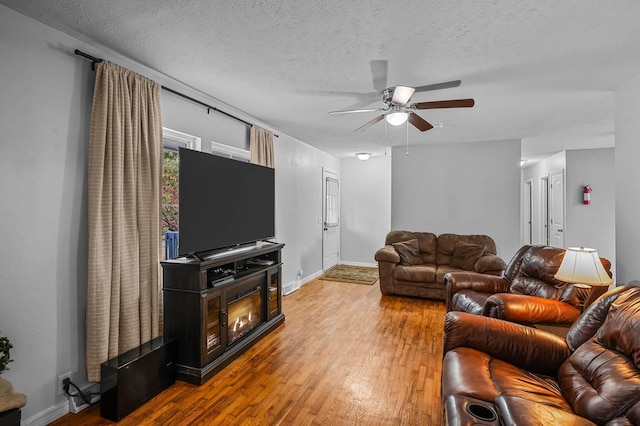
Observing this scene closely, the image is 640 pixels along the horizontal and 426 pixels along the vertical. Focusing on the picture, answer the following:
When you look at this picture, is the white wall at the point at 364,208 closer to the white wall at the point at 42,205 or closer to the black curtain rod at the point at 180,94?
the black curtain rod at the point at 180,94

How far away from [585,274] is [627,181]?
4.72ft

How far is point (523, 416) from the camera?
1197 mm

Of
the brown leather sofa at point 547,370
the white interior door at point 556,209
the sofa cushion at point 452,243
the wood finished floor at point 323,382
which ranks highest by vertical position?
the white interior door at point 556,209

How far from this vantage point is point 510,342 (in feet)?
6.49

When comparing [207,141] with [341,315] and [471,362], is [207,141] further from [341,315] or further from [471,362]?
[471,362]

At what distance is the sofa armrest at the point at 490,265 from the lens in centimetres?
452

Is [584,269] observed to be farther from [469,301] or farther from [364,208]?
[364,208]

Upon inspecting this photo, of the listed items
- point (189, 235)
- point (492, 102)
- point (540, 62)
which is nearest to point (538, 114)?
point (492, 102)

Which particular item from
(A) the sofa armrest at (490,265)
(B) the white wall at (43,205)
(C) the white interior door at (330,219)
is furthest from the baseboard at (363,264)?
(B) the white wall at (43,205)

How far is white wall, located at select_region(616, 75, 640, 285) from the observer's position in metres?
2.94

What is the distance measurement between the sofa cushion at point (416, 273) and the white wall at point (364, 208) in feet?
7.74

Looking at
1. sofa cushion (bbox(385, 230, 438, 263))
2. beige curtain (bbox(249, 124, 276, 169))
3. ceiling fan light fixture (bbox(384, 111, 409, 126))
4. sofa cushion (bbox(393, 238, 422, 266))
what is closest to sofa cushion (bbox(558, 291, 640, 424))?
ceiling fan light fixture (bbox(384, 111, 409, 126))

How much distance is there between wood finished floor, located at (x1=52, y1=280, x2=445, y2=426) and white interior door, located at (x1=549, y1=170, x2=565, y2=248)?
428cm

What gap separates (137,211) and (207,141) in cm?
124
